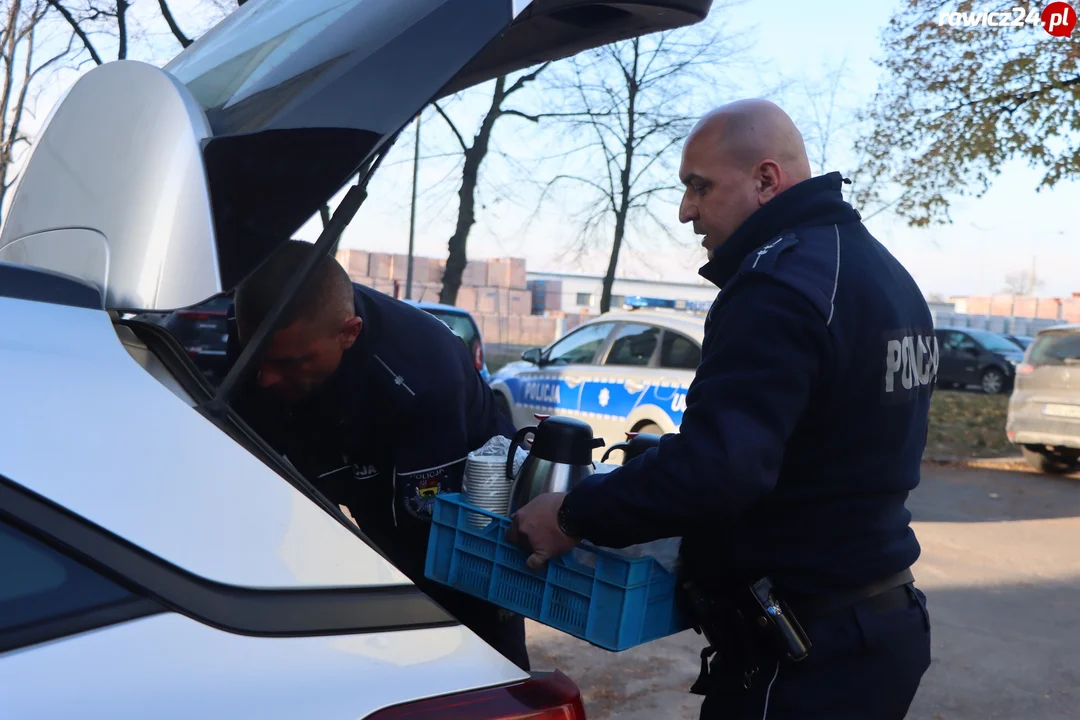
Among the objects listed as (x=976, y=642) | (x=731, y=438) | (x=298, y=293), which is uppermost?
(x=298, y=293)


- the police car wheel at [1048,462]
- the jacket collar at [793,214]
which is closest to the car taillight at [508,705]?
the jacket collar at [793,214]

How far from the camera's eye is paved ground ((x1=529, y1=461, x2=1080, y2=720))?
171 inches

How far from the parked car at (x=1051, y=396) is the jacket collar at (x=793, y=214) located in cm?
972

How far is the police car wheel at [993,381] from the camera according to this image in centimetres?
2381

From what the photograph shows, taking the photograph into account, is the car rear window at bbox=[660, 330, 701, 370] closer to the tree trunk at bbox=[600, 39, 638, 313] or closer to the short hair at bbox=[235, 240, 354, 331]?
the short hair at bbox=[235, 240, 354, 331]

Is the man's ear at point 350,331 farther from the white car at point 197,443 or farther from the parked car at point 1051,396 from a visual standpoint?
the parked car at point 1051,396

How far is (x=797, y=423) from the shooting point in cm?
172

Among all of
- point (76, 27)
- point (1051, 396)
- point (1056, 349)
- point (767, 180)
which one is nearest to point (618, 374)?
point (1051, 396)

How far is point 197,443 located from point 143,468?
7 centimetres

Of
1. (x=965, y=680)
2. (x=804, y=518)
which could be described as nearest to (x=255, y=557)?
(x=804, y=518)

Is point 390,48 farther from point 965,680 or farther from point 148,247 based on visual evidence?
point 965,680

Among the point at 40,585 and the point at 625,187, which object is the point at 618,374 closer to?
the point at 40,585

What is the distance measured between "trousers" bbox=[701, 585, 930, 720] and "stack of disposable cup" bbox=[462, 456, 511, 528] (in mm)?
598

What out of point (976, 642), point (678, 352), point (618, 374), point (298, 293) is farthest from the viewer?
point (618, 374)
